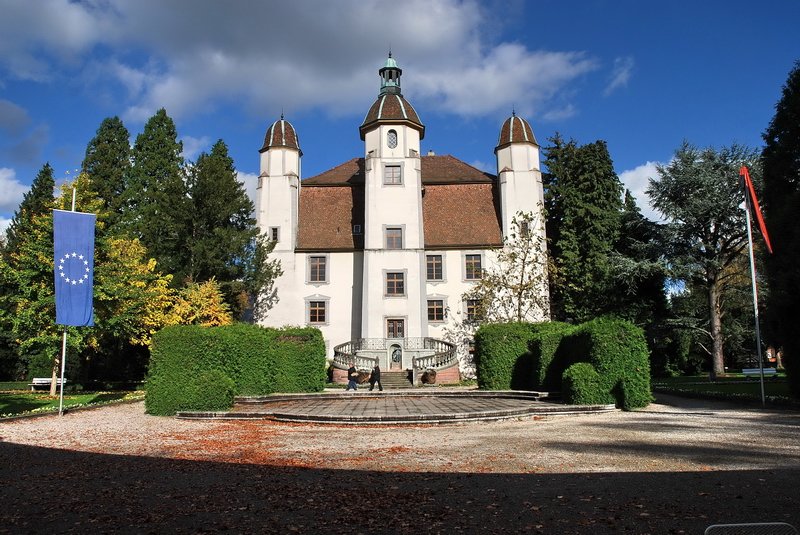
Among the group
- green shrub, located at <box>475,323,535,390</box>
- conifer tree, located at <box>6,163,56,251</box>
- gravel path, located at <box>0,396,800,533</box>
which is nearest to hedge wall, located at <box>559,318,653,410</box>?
gravel path, located at <box>0,396,800,533</box>

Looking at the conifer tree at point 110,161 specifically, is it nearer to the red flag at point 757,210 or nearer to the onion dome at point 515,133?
the onion dome at point 515,133

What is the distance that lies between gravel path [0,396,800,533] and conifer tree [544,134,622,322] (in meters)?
22.7

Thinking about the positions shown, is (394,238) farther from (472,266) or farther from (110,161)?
(110,161)

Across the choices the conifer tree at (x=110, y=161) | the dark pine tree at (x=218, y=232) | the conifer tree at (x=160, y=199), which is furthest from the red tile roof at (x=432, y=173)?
the conifer tree at (x=110, y=161)

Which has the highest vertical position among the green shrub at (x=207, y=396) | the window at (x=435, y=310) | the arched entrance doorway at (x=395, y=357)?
the window at (x=435, y=310)

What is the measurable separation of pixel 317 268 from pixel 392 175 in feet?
25.4

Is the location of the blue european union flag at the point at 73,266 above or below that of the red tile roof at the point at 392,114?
below

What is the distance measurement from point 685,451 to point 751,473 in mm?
2156

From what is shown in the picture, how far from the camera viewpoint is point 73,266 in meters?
17.5

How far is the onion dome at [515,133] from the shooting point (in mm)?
39906

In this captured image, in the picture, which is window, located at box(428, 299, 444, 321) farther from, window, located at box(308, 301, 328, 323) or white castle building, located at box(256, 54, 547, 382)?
window, located at box(308, 301, 328, 323)

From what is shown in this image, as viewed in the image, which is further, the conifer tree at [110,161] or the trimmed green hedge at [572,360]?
the conifer tree at [110,161]

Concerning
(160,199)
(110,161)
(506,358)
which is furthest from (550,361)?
(110,161)

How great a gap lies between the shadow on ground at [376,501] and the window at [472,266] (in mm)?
30052
